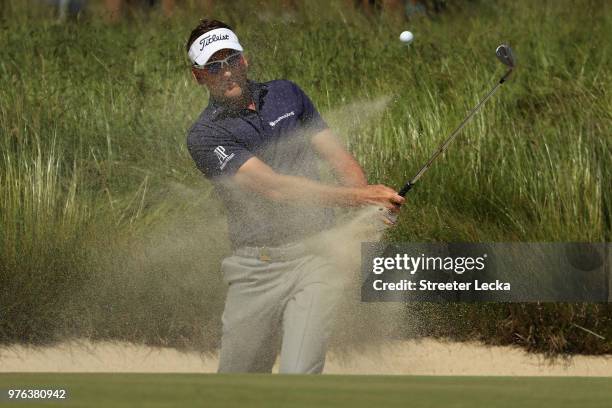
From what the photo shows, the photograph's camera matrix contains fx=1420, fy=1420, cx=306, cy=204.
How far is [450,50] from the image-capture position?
1193 centimetres

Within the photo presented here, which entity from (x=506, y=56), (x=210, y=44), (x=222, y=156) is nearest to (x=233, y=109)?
(x=222, y=156)

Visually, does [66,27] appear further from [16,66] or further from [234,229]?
[234,229]

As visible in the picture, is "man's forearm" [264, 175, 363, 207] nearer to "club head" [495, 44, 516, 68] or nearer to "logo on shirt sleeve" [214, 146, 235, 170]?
"logo on shirt sleeve" [214, 146, 235, 170]

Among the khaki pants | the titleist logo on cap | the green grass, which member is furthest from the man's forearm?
the green grass

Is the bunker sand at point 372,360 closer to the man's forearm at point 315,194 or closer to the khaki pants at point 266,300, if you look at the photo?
the khaki pants at point 266,300

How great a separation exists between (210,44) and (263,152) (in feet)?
1.70

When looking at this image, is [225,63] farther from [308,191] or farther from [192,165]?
[192,165]

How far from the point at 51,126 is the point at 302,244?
472 cm

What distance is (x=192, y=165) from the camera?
9625mm

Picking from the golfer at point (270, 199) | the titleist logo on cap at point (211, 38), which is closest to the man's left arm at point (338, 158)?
the golfer at point (270, 199)

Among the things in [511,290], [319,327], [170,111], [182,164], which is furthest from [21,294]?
[319,327]

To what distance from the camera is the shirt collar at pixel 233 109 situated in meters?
5.91

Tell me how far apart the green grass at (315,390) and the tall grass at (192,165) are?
4.07 meters

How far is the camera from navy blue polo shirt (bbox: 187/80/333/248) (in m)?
5.78
